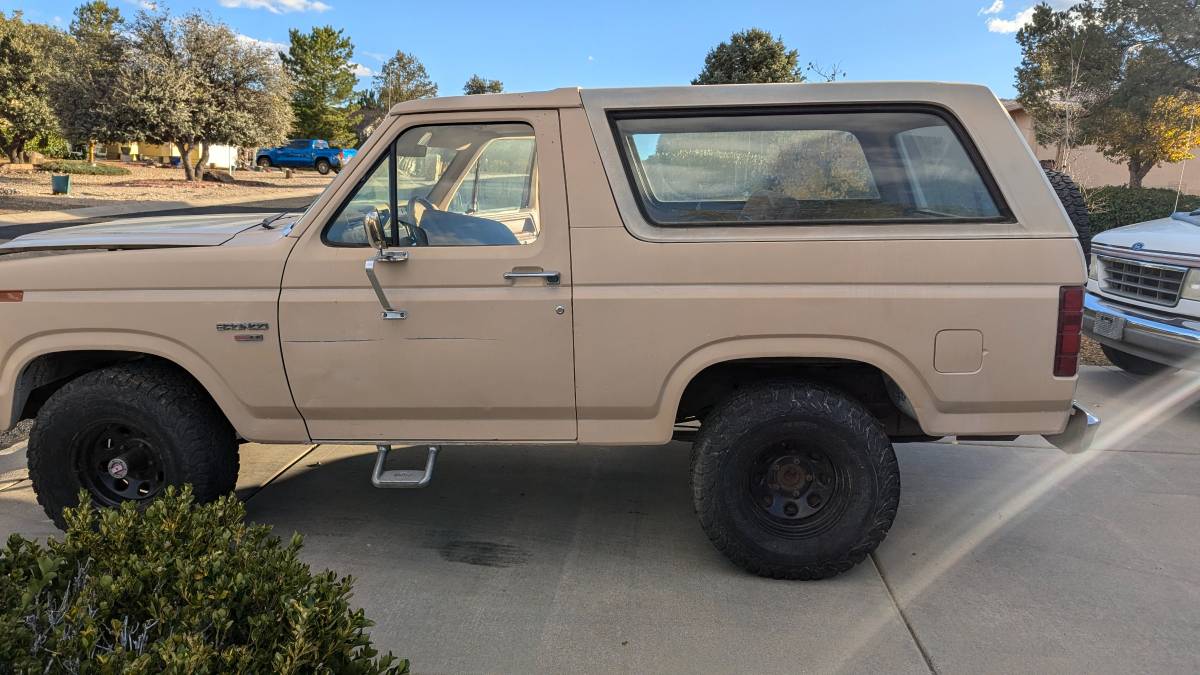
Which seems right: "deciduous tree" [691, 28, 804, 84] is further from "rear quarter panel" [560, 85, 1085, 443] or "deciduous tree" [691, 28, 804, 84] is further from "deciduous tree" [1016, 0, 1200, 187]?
"rear quarter panel" [560, 85, 1085, 443]

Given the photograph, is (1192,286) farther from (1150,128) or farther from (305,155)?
(305,155)

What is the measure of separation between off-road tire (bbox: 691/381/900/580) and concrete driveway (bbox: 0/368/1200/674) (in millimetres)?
157

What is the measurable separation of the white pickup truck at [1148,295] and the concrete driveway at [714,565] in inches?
32.4

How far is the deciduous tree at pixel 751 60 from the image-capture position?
68.9 feet

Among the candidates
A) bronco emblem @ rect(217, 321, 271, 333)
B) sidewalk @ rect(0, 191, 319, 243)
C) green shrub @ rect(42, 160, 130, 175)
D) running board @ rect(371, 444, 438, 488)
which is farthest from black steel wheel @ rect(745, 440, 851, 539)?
green shrub @ rect(42, 160, 130, 175)

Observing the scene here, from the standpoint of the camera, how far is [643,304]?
128 inches

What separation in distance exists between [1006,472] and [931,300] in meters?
2.17

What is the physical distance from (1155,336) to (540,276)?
4.89m

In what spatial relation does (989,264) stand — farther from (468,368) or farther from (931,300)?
(468,368)

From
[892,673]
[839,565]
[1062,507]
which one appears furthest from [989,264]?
[1062,507]

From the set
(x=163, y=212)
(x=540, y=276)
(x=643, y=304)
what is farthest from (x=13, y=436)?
(x=163, y=212)

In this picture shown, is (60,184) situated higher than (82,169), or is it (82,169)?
(82,169)

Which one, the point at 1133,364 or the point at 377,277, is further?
the point at 1133,364

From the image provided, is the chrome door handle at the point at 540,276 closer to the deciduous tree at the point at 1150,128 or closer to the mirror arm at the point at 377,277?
the mirror arm at the point at 377,277
